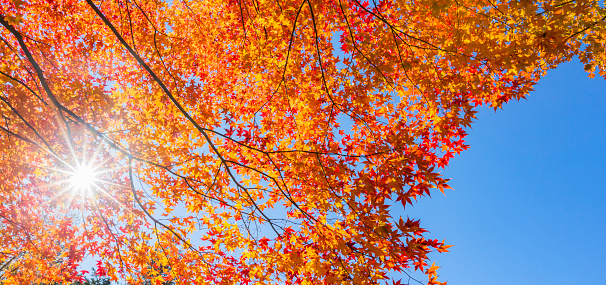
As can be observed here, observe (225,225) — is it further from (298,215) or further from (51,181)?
(51,181)

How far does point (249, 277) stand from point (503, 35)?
4746 mm

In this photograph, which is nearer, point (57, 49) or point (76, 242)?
point (76, 242)

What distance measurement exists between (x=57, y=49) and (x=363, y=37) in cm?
676

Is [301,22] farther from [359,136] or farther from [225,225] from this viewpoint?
[225,225]

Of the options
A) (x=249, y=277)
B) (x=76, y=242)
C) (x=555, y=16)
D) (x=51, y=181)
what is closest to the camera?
(x=555, y=16)

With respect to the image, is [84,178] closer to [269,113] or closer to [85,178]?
[85,178]

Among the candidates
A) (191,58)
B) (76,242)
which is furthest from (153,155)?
(76,242)

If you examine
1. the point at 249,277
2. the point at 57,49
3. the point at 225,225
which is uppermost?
the point at 57,49

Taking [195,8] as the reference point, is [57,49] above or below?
below

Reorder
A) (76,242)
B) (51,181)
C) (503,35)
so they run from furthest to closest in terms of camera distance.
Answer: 1. (51,181)
2. (76,242)
3. (503,35)

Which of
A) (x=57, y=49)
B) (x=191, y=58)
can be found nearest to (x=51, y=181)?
(x=57, y=49)

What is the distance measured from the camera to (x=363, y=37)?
3621mm

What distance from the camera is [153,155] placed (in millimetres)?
3674

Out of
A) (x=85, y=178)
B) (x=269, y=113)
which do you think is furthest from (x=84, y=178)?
(x=269, y=113)
